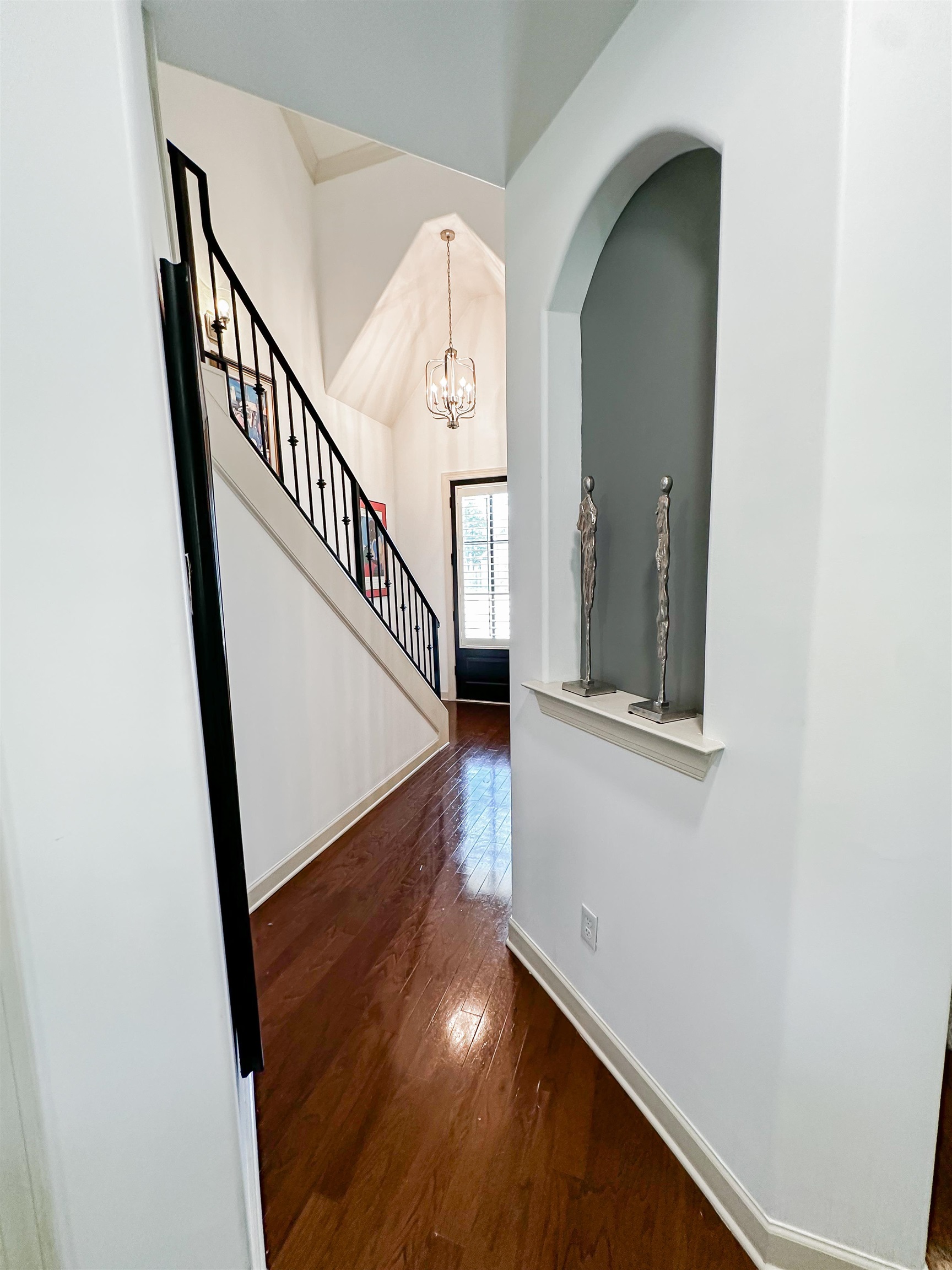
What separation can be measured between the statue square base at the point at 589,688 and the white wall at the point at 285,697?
132cm

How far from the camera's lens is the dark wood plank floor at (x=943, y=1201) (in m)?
1.10

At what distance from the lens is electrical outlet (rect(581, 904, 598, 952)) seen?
63.9 inches

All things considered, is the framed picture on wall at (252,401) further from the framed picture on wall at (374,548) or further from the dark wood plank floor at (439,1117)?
the dark wood plank floor at (439,1117)

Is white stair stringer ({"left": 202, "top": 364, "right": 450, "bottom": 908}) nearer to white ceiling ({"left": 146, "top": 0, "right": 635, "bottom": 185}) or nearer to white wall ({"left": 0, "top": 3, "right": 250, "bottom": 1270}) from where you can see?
white ceiling ({"left": 146, "top": 0, "right": 635, "bottom": 185})

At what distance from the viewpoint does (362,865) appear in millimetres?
2670


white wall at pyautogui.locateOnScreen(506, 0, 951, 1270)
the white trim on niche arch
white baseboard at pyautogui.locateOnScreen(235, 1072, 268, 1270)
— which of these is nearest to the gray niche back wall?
the white trim on niche arch

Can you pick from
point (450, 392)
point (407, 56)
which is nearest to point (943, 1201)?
point (407, 56)

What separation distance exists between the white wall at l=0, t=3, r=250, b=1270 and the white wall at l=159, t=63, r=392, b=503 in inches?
121

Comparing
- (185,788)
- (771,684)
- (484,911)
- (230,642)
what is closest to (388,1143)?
(484,911)

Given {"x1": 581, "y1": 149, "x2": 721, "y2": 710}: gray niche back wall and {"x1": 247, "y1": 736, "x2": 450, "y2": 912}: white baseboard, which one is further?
{"x1": 247, "y1": 736, "x2": 450, "y2": 912}: white baseboard

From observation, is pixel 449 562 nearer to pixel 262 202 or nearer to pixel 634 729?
pixel 262 202

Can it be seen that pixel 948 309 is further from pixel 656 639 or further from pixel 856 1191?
pixel 856 1191

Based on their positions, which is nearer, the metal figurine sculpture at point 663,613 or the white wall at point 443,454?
the metal figurine sculpture at point 663,613

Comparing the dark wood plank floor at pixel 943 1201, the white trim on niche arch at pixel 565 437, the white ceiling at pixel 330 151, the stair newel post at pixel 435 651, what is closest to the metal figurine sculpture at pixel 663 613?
the white trim on niche arch at pixel 565 437
